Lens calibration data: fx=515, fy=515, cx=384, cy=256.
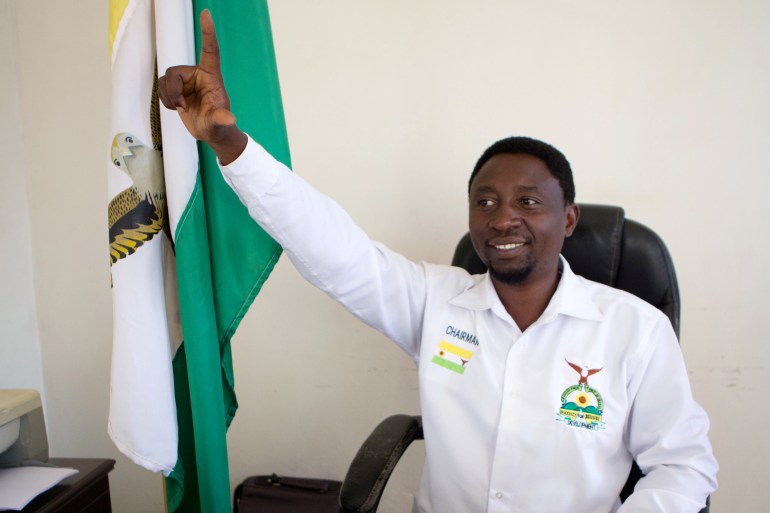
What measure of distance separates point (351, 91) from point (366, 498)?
4.17 feet

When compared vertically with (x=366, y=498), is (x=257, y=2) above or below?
above

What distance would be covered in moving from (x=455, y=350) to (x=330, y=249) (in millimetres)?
411

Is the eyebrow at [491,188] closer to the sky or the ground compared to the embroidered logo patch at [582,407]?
closer to the sky

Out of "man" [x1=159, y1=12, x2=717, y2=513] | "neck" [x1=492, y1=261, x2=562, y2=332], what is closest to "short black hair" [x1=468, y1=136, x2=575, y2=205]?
"man" [x1=159, y1=12, x2=717, y2=513]

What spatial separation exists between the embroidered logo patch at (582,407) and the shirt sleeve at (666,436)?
0.08 m

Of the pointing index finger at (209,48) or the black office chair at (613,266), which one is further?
the black office chair at (613,266)

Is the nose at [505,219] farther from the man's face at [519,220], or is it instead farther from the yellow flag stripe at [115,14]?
the yellow flag stripe at [115,14]

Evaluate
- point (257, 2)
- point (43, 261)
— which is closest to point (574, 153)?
point (257, 2)

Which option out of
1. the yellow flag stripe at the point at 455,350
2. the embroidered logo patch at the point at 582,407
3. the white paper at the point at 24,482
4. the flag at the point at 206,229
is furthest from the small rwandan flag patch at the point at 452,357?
the white paper at the point at 24,482

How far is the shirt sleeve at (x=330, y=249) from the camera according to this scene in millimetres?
1015

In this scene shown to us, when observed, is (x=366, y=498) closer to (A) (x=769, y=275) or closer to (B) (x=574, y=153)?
(B) (x=574, y=153)

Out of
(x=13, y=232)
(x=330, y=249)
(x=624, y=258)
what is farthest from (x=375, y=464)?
(x=13, y=232)

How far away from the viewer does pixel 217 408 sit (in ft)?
3.89

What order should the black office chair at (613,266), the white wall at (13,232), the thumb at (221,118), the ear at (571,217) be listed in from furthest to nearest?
the white wall at (13,232), the ear at (571,217), the black office chair at (613,266), the thumb at (221,118)
